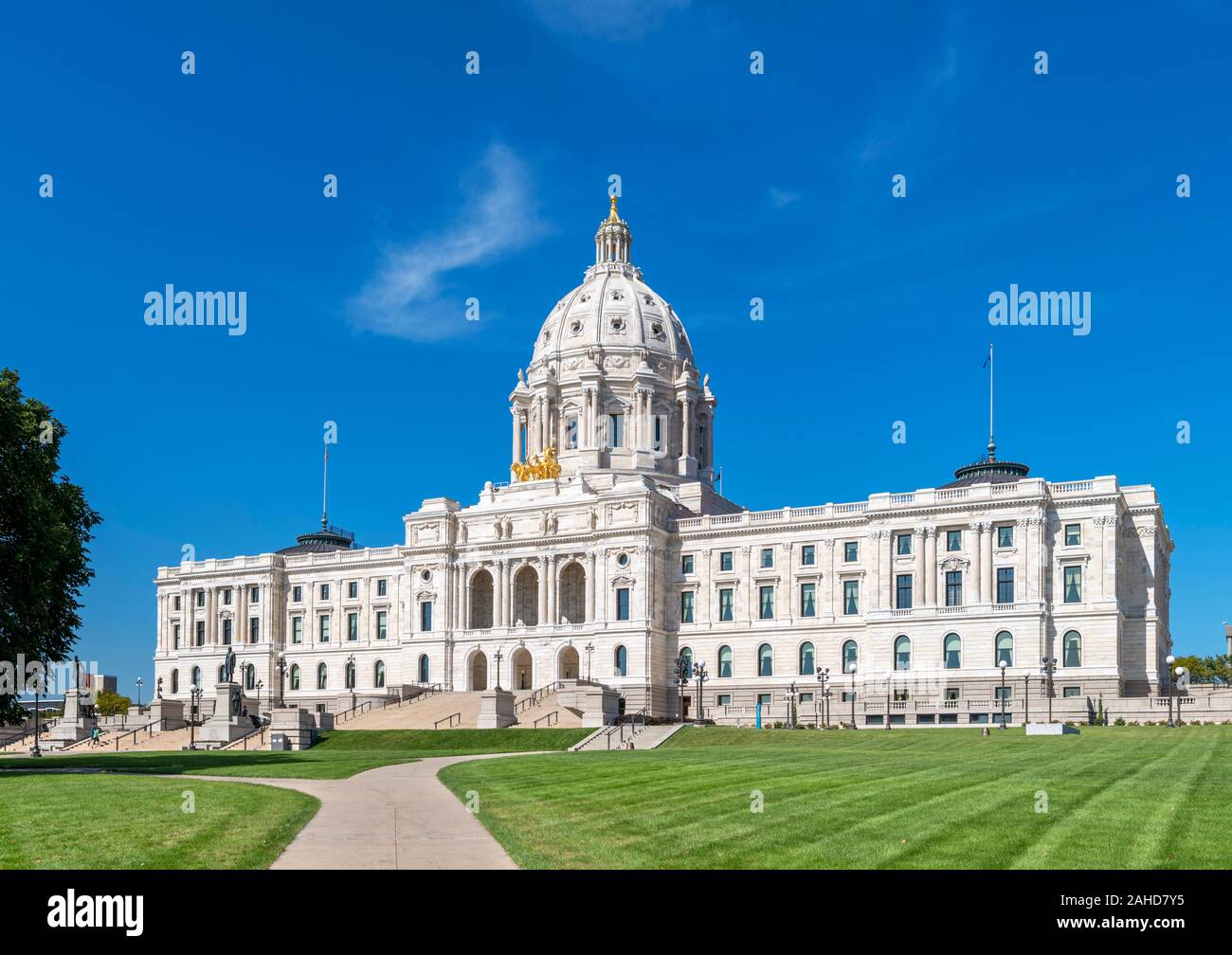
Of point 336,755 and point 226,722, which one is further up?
point 336,755

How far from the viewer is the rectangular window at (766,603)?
9981 cm

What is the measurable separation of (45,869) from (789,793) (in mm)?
15146

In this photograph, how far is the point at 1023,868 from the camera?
15984 mm

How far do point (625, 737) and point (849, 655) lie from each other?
34170 millimetres

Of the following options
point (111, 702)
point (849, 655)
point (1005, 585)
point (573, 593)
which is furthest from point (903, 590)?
point (111, 702)

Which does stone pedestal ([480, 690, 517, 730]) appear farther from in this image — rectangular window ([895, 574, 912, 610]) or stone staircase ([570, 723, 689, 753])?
Result: rectangular window ([895, 574, 912, 610])

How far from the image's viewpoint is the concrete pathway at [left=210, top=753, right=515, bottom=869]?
58.5 feet

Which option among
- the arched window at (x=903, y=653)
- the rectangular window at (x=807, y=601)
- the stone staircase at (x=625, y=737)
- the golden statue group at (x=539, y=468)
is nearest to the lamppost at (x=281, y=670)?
the golden statue group at (x=539, y=468)

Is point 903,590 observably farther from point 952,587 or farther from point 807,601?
point 807,601

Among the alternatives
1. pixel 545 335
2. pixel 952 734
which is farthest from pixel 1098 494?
pixel 545 335

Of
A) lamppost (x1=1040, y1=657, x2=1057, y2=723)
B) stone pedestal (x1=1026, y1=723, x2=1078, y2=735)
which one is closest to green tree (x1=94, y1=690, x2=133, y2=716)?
lamppost (x1=1040, y1=657, x2=1057, y2=723)

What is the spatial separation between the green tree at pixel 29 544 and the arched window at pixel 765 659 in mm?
60139

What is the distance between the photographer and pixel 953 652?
90.2 meters
